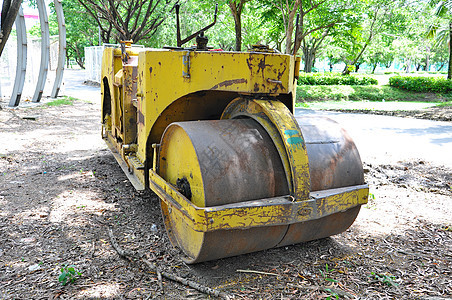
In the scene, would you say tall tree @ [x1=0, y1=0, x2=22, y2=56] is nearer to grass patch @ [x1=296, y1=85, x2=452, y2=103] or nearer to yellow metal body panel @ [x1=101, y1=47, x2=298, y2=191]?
yellow metal body panel @ [x1=101, y1=47, x2=298, y2=191]

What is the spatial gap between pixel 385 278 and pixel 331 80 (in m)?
22.1

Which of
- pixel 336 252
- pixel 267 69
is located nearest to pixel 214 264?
pixel 336 252

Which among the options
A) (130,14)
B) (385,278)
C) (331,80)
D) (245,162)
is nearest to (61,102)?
(130,14)

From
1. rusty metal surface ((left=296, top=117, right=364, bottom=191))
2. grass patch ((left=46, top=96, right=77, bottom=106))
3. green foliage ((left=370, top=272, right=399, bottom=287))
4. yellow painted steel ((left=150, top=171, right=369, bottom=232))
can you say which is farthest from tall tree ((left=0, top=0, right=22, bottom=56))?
green foliage ((left=370, top=272, right=399, bottom=287))

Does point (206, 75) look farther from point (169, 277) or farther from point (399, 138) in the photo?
point (399, 138)

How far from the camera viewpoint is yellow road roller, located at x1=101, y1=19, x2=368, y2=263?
8.84 feet

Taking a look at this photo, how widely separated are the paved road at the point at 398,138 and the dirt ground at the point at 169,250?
1541 millimetres

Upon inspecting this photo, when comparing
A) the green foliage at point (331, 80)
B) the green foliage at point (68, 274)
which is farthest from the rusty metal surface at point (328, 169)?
the green foliage at point (331, 80)

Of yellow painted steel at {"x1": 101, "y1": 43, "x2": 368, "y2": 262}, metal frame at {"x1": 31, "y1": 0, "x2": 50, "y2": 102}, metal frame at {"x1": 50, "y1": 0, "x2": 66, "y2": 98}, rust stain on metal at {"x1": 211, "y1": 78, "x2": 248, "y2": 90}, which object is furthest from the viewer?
metal frame at {"x1": 50, "y1": 0, "x2": 66, "y2": 98}

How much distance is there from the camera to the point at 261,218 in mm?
2631

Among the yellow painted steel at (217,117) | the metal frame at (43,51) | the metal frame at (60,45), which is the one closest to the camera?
the yellow painted steel at (217,117)

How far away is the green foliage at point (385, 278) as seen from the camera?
2995mm

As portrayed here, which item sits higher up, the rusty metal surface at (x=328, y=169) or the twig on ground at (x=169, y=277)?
the rusty metal surface at (x=328, y=169)

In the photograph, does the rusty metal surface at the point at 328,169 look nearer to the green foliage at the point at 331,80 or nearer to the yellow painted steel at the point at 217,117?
the yellow painted steel at the point at 217,117
